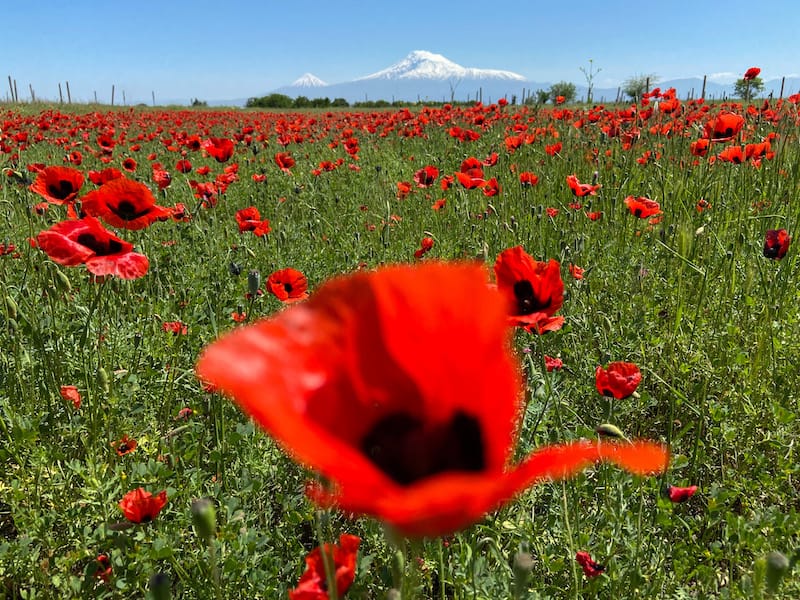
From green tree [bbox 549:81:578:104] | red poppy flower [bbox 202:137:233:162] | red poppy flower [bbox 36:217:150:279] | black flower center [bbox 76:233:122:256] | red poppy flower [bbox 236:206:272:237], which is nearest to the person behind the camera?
red poppy flower [bbox 36:217:150:279]

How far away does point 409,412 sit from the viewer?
2.09ft

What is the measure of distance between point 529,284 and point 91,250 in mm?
1448

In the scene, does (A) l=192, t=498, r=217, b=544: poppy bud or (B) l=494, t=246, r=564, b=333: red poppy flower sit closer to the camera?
(A) l=192, t=498, r=217, b=544: poppy bud

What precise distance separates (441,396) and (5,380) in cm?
261

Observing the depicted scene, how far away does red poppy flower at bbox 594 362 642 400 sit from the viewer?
1811 mm

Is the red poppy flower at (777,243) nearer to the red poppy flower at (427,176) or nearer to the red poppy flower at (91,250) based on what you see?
the red poppy flower at (91,250)

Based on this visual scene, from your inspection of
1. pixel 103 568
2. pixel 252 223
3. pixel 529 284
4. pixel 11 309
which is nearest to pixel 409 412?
pixel 529 284

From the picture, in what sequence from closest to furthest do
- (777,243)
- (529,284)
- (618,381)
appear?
(529,284)
(618,381)
(777,243)

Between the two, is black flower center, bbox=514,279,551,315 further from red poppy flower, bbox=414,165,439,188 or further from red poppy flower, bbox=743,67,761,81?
red poppy flower, bbox=743,67,761,81

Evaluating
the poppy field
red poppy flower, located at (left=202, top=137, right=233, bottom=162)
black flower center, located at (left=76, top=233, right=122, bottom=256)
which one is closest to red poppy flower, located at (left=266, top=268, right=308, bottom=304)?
the poppy field

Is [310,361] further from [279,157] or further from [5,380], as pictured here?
[279,157]

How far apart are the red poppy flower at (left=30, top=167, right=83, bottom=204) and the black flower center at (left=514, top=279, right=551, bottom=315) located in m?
2.33

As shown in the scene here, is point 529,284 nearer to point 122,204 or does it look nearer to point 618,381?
point 618,381

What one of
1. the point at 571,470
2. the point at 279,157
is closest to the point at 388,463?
the point at 571,470
